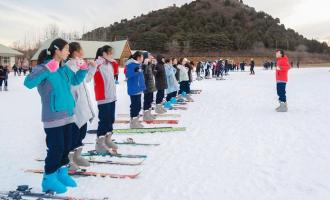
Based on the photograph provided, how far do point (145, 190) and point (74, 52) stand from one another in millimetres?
2049

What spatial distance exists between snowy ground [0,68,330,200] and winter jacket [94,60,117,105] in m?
1.06

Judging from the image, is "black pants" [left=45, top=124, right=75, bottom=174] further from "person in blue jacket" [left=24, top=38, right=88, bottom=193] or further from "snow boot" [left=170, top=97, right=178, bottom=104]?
"snow boot" [left=170, top=97, right=178, bottom=104]

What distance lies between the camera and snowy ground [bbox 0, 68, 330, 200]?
4.94 meters

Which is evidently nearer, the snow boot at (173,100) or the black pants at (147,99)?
the black pants at (147,99)

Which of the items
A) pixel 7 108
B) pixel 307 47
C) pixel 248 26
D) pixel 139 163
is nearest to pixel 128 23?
pixel 248 26

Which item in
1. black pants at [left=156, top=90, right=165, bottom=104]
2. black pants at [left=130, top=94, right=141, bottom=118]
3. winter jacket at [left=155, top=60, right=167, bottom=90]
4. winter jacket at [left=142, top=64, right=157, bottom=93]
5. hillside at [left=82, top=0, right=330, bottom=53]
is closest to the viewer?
black pants at [left=130, top=94, right=141, bottom=118]

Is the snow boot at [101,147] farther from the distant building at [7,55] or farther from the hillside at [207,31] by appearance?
the hillside at [207,31]

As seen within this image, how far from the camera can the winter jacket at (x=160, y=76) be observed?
11461 mm

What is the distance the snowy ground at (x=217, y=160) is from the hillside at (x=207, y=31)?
8332 cm

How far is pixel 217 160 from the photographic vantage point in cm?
639

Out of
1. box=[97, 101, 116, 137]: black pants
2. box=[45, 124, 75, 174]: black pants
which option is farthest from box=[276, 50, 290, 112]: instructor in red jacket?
box=[45, 124, 75, 174]: black pants

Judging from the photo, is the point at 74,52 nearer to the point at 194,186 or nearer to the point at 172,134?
the point at 194,186

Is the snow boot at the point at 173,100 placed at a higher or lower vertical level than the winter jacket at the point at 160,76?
lower

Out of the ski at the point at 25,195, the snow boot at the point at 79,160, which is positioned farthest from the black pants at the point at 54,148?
the snow boot at the point at 79,160
